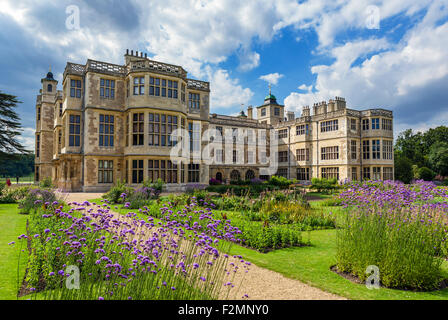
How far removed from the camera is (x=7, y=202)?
15.8 m

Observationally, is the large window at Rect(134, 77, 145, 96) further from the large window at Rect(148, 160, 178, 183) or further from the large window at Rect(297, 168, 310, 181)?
the large window at Rect(297, 168, 310, 181)

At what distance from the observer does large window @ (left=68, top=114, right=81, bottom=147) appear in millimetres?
21562

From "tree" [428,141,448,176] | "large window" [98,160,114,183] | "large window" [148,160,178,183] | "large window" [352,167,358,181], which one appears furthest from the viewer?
"tree" [428,141,448,176]

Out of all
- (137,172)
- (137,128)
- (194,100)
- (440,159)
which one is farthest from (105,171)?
(440,159)

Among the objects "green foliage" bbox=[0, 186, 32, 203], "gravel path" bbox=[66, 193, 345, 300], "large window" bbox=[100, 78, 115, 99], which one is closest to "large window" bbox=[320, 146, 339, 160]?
"large window" bbox=[100, 78, 115, 99]

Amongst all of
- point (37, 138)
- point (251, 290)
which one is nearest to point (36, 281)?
point (251, 290)

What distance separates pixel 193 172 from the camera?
24484 millimetres

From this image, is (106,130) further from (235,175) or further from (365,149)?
(365,149)

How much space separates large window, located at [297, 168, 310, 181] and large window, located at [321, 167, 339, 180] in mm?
2202

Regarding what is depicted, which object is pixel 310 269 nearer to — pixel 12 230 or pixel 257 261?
pixel 257 261

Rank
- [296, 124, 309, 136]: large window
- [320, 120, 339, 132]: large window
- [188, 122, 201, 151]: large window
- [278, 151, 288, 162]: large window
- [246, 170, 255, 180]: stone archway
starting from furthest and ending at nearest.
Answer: [278, 151, 288, 162]: large window
[246, 170, 255, 180]: stone archway
[296, 124, 309, 136]: large window
[320, 120, 339, 132]: large window
[188, 122, 201, 151]: large window

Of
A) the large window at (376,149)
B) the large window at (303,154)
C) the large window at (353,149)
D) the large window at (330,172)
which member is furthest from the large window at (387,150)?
the large window at (303,154)

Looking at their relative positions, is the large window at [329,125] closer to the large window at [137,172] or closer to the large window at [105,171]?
the large window at [137,172]
